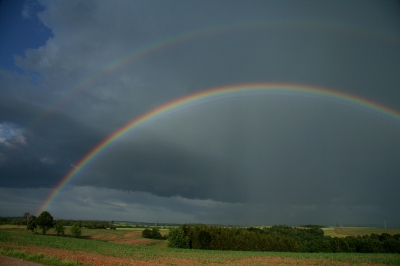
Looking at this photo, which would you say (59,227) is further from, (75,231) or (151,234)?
(151,234)

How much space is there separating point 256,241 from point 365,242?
94.6 feet

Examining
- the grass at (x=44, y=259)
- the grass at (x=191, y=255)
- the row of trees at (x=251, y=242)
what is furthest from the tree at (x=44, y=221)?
the grass at (x=44, y=259)

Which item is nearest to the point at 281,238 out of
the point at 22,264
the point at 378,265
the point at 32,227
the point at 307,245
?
the point at 307,245

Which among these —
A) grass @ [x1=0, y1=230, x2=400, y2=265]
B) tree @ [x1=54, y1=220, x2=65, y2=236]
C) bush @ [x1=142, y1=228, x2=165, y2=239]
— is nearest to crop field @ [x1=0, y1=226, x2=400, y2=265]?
grass @ [x1=0, y1=230, x2=400, y2=265]

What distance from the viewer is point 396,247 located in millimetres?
75062

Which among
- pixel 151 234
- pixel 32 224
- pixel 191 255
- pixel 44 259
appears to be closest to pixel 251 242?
pixel 191 255

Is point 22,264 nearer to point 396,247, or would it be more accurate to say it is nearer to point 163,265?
point 163,265

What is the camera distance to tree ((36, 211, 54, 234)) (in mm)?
107750

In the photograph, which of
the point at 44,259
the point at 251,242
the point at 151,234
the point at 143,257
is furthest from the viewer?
the point at 151,234

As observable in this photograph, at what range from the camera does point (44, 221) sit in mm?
108125

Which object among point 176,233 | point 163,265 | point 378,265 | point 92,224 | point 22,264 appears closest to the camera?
point 22,264

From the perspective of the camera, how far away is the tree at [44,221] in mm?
107750

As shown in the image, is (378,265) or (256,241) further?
(256,241)

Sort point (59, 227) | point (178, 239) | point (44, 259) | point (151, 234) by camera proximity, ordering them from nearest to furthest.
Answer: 1. point (44, 259)
2. point (178, 239)
3. point (151, 234)
4. point (59, 227)
